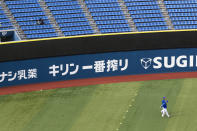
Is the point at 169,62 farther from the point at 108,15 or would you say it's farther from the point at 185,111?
the point at 185,111

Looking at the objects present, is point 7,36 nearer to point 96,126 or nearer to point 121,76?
point 121,76

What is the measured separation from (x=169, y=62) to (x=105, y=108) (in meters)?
8.60

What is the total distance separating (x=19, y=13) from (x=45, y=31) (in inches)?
116

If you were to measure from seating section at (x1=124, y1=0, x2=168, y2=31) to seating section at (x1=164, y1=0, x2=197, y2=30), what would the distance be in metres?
1.02

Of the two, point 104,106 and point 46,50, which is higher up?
point 46,50

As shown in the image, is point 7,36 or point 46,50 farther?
point 7,36

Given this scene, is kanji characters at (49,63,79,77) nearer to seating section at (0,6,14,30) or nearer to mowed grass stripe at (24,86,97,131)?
mowed grass stripe at (24,86,97,131)

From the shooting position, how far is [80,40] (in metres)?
28.1

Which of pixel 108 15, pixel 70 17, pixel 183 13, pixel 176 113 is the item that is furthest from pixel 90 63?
pixel 183 13

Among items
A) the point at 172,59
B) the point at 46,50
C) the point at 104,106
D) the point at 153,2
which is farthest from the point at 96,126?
the point at 153,2

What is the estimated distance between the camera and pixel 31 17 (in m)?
30.8

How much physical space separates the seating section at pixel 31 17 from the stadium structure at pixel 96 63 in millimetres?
81

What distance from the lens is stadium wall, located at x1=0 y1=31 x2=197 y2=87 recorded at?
2742cm

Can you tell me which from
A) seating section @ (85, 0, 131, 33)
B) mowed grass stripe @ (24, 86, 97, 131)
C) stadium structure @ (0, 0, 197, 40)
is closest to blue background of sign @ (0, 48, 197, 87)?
mowed grass stripe @ (24, 86, 97, 131)
